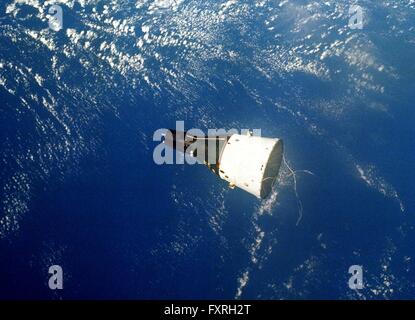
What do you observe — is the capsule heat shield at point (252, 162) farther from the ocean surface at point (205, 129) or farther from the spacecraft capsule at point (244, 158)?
the ocean surface at point (205, 129)

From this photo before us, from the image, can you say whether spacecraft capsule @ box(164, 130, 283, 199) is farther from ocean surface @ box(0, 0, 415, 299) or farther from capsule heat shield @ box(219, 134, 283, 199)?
ocean surface @ box(0, 0, 415, 299)

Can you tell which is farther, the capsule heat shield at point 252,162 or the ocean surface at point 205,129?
the ocean surface at point 205,129

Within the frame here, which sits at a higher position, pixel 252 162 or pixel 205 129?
pixel 205 129

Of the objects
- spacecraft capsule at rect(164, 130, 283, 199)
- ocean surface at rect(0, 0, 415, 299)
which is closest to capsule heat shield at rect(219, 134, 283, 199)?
spacecraft capsule at rect(164, 130, 283, 199)

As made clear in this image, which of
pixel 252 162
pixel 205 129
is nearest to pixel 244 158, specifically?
pixel 252 162

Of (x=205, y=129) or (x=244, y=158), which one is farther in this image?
(x=205, y=129)

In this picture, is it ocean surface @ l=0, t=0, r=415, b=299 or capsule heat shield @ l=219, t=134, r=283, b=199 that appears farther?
ocean surface @ l=0, t=0, r=415, b=299

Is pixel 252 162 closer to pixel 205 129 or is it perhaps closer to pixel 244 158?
pixel 244 158

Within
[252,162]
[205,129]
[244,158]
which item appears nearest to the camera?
[252,162]

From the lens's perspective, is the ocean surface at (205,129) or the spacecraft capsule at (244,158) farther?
the ocean surface at (205,129)

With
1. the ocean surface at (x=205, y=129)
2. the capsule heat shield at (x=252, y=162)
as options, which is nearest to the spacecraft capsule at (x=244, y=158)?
the capsule heat shield at (x=252, y=162)

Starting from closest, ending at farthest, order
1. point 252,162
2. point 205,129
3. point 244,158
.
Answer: point 252,162, point 244,158, point 205,129

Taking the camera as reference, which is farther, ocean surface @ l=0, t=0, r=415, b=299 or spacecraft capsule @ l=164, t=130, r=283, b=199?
ocean surface @ l=0, t=0, r=415, b=299
